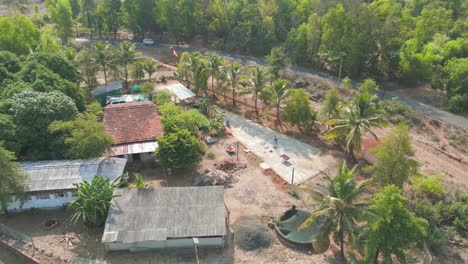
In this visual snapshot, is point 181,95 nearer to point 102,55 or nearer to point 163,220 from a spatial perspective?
point 102,55

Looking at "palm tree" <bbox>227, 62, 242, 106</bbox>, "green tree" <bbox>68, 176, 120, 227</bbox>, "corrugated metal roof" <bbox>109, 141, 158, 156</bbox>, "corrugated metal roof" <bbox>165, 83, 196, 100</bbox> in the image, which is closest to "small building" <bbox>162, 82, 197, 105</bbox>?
"corrugated metal roof" <bbox>165, 83, 196, 100</bbox>

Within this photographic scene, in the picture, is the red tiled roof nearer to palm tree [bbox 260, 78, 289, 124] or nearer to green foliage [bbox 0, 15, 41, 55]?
palm tree [bbox 260, 78, 289, 124]

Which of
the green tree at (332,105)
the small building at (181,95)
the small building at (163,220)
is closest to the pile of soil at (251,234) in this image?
the small building at (163,220)

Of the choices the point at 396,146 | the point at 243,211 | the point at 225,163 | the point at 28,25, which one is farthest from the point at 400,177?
the point at 28,25

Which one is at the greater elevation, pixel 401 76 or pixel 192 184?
pixel 401 76

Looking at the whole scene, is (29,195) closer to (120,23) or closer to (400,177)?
(400,177)
